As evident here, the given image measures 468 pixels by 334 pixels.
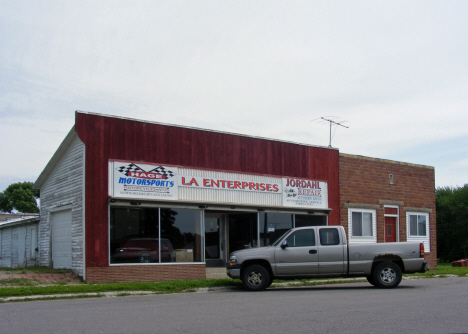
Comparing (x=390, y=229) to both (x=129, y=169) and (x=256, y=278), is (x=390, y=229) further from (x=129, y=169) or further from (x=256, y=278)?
(x=129, y=169)

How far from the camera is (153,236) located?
59.8ft

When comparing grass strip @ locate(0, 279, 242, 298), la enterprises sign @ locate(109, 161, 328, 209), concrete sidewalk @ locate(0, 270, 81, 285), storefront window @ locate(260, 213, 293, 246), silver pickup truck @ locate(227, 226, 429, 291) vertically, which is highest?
la enterprises sign @ locate(109, 161, 328, 209)

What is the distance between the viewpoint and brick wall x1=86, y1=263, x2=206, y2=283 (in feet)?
55.3

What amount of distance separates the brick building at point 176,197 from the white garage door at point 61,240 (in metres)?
0.04

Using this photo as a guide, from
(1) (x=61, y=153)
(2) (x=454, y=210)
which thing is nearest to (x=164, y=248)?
(1) (x=61, y=153)

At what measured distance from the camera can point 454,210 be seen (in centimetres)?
6216

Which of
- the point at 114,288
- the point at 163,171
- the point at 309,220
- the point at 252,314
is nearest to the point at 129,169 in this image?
the point at 163,171

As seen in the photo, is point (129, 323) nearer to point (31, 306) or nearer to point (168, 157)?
point (31, 306)

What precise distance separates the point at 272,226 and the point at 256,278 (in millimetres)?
6569

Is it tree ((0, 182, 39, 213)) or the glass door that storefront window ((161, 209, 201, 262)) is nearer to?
the glass door

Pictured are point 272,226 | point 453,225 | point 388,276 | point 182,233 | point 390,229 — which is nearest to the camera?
point 388,276

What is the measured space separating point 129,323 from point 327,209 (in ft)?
51.2

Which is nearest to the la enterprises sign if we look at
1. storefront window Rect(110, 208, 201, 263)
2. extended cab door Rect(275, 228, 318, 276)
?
storefront window Rect(110, 208, 201, 263)

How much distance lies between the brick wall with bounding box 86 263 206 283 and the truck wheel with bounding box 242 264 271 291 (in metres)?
3.96
